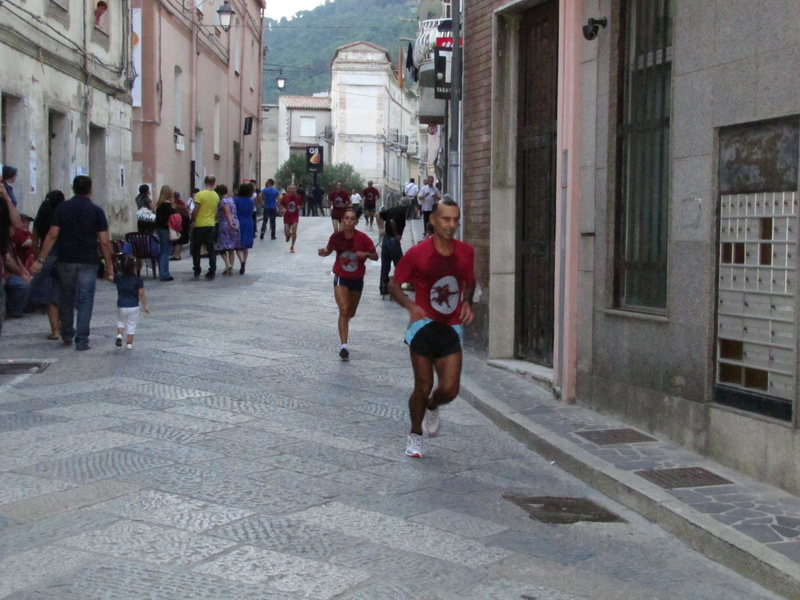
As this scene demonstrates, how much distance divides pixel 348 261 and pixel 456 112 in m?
3.43

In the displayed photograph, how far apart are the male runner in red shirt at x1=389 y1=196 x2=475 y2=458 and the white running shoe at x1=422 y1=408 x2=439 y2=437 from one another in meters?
0.22

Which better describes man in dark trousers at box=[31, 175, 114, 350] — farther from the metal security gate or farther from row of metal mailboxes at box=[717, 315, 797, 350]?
row of metal mailboxes at box=[717, 315, 797, 350]

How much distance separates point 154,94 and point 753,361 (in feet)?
70.4

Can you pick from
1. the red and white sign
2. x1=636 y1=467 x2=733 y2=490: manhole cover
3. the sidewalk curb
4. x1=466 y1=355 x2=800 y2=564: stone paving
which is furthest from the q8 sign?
x1=636 y1=467 x2=733 y2=490: manhole cover

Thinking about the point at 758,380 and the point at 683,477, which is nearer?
the point at 683,477

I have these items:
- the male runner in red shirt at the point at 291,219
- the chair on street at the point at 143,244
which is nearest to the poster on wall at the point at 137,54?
the male runner in red shirt at the point at 291,219

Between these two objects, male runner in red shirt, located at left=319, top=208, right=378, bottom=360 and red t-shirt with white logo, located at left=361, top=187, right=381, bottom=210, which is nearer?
male runner in red shirt, located at left=319, top=208, right=378, bottom=360

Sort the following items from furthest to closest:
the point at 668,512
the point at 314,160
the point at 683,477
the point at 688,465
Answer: the point at 314,160 < the point at 688,465 < the point at 683,477 < the point at 668,512

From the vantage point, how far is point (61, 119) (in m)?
18.9

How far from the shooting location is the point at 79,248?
36.5 feet

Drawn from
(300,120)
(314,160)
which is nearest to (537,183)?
(314,160)

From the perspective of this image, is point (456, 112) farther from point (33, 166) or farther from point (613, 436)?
point (33, 166)

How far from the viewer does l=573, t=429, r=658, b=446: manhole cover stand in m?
7.47

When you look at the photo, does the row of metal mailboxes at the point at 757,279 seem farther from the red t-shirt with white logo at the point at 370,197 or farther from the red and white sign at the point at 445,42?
the red t-shirt with white logo at the point at 370,197
